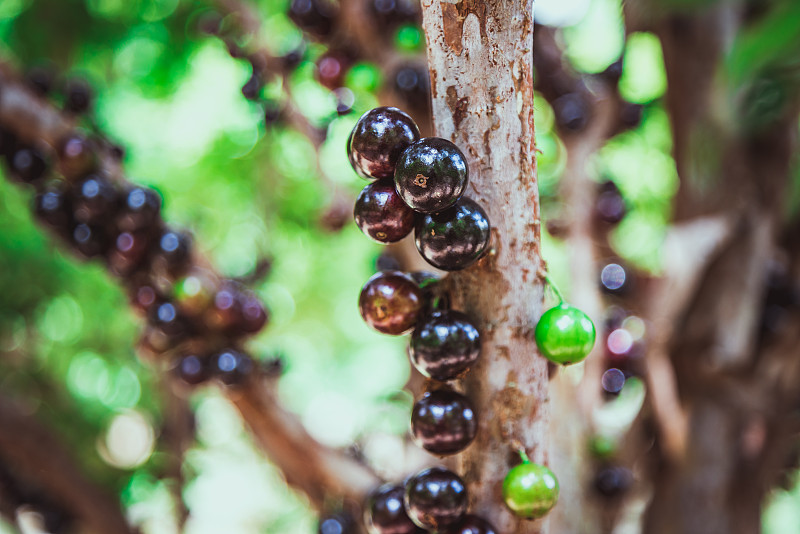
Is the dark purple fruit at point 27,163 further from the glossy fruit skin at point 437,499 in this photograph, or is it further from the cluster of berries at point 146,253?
the glossy fruit skin at point 437,499

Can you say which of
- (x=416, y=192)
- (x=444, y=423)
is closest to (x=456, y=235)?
(x=416, y=192)

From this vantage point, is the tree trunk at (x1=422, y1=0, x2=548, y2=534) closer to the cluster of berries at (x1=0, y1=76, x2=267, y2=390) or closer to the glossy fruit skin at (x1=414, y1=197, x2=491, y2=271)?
the glossy fruit skin at (x1=414, y1=197, x2=491, y2=271)

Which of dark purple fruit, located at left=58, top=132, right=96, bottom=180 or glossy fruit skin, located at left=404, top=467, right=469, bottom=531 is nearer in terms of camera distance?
glossy fruit skin, located at left=404, top=467, right=469, bottom=531

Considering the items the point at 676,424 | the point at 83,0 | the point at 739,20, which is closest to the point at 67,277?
the point at 83,0

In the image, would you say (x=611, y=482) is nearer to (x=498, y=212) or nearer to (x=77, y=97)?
(x=498, y=212)

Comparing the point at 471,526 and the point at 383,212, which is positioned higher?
the point at 383,212

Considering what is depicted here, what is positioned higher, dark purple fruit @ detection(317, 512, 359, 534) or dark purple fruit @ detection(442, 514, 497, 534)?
dark purple fruit @ detection(442, 514, 497, 534)

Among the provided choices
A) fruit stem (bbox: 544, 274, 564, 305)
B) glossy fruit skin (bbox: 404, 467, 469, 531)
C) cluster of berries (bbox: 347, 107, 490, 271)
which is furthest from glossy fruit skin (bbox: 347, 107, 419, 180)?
glossy fruit skin (bbox: 404, 467, 469, 531)
